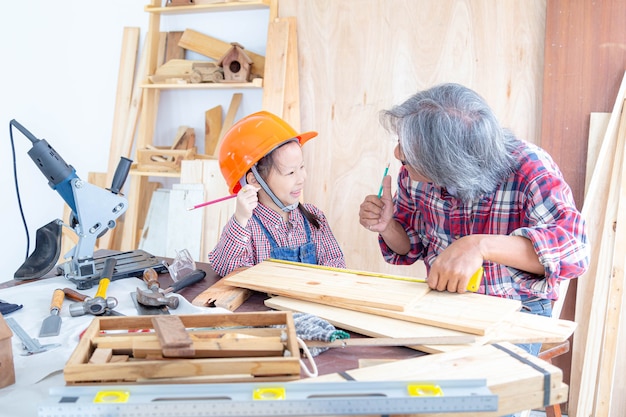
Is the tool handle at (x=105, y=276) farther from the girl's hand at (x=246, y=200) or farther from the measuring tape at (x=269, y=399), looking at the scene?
the measuring tape at (x=269, y=399)

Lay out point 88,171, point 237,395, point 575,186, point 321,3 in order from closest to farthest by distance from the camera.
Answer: point 237,395, point 575,186, point 321,3, point 88,171

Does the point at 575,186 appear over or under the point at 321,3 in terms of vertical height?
under

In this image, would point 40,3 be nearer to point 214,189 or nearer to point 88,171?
point 88,171

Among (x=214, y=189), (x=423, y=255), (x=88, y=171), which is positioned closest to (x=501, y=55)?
(x=423, y=255)

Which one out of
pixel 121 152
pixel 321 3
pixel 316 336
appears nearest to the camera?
pixel 316 336

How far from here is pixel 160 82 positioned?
12.7 ft

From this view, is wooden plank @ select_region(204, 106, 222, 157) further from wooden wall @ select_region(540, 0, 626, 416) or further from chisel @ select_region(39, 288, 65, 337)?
chisel @ select_region(39, 288, 65, 337)

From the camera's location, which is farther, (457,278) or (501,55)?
(501,55)

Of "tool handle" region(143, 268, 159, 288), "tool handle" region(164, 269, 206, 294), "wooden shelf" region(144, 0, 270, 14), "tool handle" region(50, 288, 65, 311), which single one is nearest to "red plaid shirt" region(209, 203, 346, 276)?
"tool handle" region(164, 269, 206, 294)

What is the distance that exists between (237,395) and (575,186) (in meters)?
2.45

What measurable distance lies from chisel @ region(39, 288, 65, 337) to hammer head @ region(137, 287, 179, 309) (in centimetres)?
22

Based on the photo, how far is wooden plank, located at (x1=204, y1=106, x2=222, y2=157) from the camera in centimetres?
392

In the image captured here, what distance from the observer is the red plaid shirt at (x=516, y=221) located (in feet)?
5.47

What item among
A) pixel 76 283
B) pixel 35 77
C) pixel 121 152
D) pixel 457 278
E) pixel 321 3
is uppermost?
pixel 321 3
